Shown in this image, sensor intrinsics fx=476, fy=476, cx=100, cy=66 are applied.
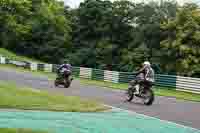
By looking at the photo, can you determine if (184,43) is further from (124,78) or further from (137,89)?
(137,89)

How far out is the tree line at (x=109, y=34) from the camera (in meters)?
43.5

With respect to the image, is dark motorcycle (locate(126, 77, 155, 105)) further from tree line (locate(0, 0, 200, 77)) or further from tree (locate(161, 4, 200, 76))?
tree (locate(161, 4, 200, 76))

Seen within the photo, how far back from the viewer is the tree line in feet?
143

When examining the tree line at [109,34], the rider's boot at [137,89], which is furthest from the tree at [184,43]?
the rider's boot at [137,89]

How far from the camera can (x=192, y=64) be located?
1640 inches

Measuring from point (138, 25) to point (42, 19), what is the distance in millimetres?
21649

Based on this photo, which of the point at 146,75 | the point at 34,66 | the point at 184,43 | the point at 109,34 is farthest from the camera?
the point at 109,34

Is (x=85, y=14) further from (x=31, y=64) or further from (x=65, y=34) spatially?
(x=31, y=64)

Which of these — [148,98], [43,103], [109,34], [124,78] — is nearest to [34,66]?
[109,34]

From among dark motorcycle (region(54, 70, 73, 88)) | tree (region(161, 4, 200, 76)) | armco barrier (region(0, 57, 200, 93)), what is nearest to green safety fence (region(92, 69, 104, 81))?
armco barrier (region(0, 57, 200, 93))

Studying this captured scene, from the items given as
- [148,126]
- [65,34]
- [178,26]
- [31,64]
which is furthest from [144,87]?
[65,34]

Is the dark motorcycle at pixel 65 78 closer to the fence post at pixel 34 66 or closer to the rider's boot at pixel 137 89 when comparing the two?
the rider's boot at pixel 137 89

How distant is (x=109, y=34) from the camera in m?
66.0

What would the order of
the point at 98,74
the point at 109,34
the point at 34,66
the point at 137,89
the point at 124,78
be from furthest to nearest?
the point at 109,34 < the point at 34,66 < the point at 98,74 < the point at 124,78 < the point at 137,89
